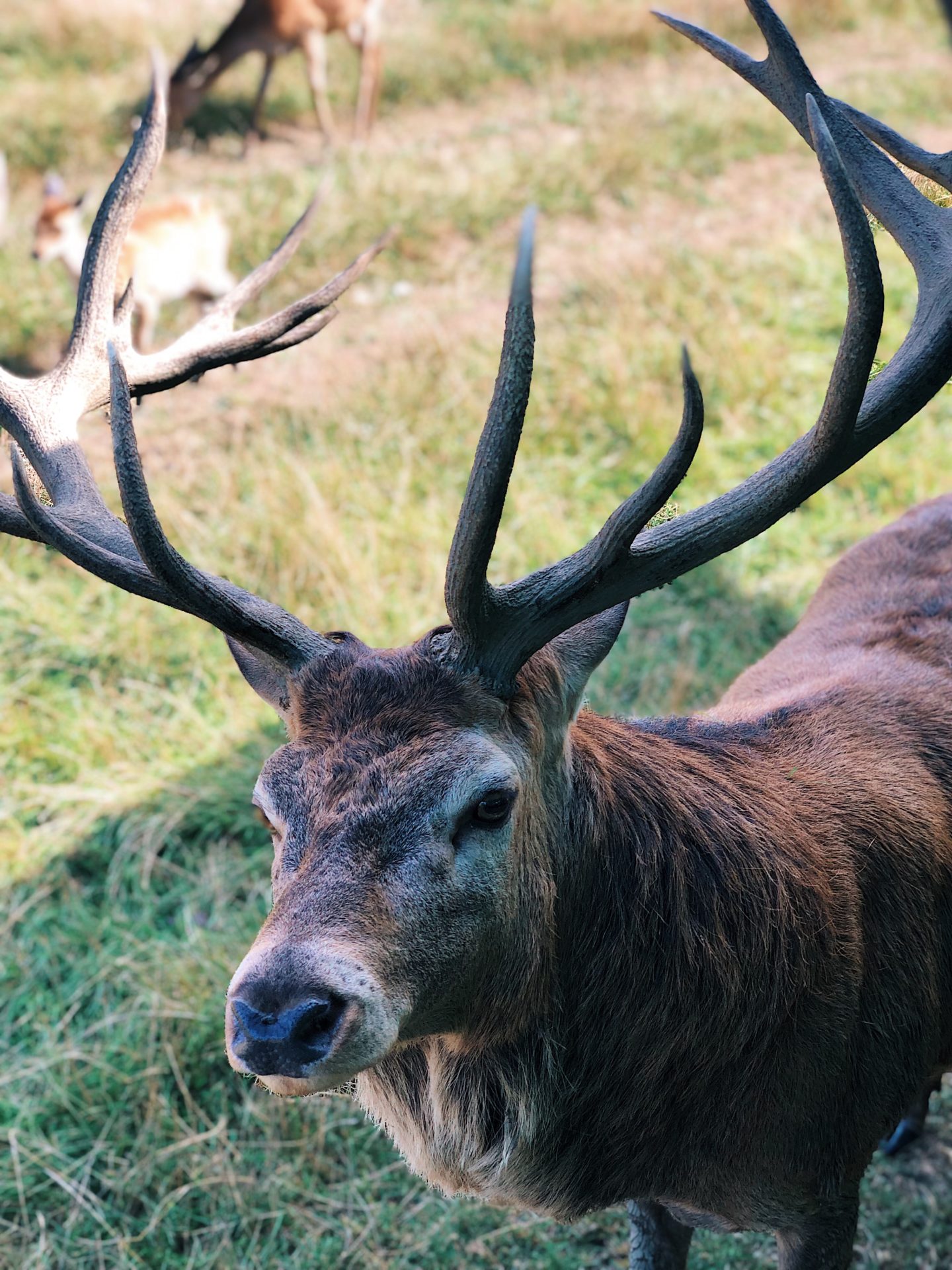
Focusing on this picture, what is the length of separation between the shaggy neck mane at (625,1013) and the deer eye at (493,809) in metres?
0.20

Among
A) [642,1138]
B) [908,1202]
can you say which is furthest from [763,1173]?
[908,1202]

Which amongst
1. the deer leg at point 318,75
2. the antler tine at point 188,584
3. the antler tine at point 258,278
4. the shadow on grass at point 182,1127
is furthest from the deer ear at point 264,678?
the deer leg at point 318,75

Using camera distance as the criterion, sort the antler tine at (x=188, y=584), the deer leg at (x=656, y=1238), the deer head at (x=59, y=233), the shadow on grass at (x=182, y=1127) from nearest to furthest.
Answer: the antler tine at (x=188, y=584)
the deer leg at (x=656, y=1238)
the shadow on grass at (x=182, y=1127)
the deer head at (x=59, y=233)

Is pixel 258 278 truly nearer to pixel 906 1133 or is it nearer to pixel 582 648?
pixel 582 648

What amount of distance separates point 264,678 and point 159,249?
5826mm

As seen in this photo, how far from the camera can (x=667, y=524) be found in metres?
2.12

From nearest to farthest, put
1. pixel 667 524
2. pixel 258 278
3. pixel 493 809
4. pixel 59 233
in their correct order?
pixel 493 809, pixel 667 524, pixel 258 278, pixel 59 233

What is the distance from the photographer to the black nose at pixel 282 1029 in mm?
1706

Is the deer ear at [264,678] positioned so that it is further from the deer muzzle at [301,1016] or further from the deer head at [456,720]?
the deer muzzle at [301,1016]

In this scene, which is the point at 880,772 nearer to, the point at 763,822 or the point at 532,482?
the point at 763,822

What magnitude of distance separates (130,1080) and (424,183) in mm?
7552

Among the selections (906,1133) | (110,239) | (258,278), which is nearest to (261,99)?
(258,278)

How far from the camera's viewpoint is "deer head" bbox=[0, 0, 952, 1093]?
1.77 m

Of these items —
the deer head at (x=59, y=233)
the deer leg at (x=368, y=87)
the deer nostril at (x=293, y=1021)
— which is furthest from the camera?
the deer leg at (x=368, y=87)
